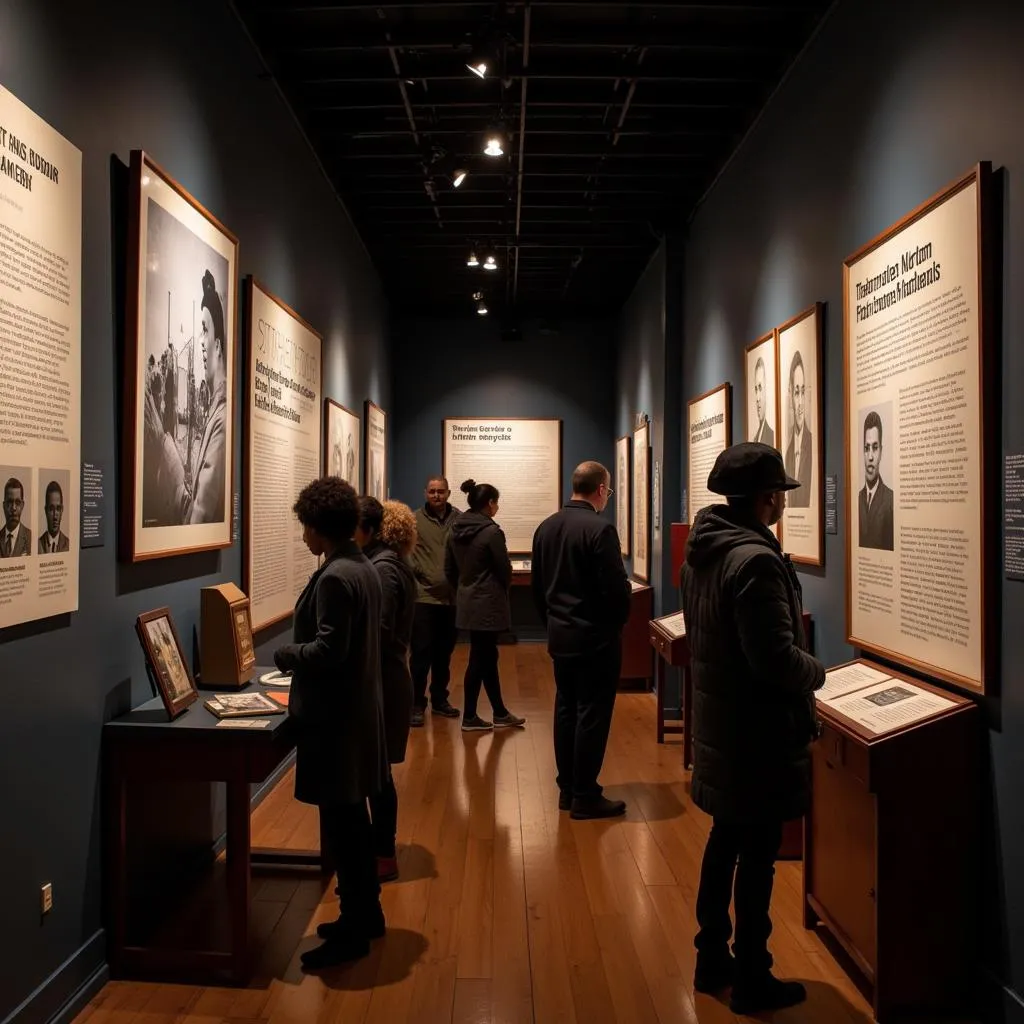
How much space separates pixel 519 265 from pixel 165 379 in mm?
5804

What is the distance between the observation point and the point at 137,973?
2.76 meters

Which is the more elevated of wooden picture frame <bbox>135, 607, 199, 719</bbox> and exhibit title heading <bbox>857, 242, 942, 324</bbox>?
exhibit title heading <bbox>857, 242, 942, 324</bbox>

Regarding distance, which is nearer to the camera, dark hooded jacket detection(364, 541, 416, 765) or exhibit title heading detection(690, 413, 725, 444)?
dark hooded jacket detection(364, 541, 416, 765)

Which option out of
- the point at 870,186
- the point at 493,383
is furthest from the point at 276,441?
the point at 493,383

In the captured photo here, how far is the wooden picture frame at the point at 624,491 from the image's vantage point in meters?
8.69

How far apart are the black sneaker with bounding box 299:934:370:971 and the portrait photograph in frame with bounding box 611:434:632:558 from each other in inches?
228

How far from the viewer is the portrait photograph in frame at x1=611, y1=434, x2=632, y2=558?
880 cm

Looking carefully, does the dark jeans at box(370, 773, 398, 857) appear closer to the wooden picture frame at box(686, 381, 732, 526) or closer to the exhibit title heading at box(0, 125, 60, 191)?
the exhibit title heading at box(0, 125, 60, 191)

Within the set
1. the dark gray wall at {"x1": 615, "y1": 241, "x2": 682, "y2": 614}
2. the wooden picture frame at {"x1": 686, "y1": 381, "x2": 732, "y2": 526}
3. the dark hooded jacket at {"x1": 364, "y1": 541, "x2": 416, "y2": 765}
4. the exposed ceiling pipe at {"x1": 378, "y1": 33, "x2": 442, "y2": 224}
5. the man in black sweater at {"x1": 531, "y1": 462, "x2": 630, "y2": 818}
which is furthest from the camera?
the dark gray wall at {"x1": 615, "y1": 241, "x2": 682, "y2": 614}

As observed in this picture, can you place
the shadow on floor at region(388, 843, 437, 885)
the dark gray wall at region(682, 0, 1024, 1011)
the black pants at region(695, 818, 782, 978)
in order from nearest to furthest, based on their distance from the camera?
1. the dark gray wall at region(682, 0, 1024, 1011)
2. the black pants at region(695, 818, 782, 978)
3. the shadow on floor at region(388, 843, 437, 885)

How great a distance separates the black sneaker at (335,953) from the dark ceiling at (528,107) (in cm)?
369

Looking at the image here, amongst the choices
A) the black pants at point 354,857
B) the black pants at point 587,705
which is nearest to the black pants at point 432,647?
the black pants at point 587,705

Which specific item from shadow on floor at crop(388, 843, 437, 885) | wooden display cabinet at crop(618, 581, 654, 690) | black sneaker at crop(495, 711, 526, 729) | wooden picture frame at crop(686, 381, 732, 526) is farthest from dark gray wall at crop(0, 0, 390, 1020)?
wooden display cabinet at crop(618, 581, 654, 690)

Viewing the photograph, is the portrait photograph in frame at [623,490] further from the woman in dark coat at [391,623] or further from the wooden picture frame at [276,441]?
the woman in dark coat at [391,623]
